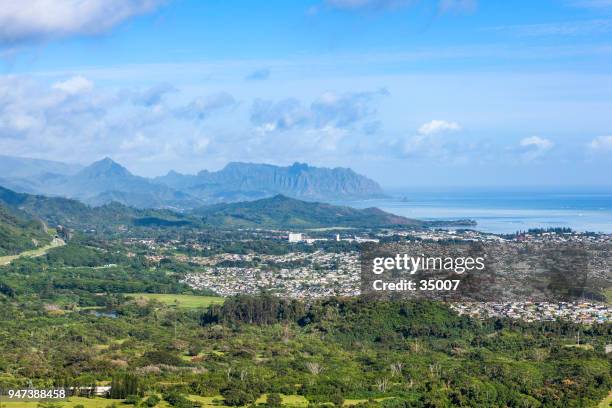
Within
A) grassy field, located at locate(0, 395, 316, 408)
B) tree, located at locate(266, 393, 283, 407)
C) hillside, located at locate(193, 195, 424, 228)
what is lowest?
grassy field, located at locate(0, 395, 316, 408)

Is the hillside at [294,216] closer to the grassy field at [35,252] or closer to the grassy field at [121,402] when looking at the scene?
the grassy field at [35,252]

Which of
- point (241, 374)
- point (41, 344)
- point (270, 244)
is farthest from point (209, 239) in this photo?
point (241, 374)

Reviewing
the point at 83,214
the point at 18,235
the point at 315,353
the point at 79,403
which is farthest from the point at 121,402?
the point at 83,214

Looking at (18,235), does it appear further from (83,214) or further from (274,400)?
(274,400)

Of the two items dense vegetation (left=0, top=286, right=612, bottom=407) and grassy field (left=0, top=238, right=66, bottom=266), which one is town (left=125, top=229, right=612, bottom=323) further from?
grassy field (left=0, top=238, right=66, bottom=266)

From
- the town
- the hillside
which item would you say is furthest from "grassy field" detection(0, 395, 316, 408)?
the hillside

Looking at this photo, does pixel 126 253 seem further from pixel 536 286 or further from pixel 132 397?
pixel 132 397
